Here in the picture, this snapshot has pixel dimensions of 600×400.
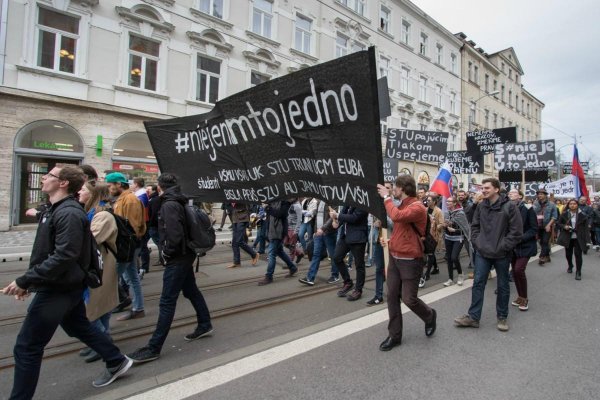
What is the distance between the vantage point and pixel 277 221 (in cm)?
629

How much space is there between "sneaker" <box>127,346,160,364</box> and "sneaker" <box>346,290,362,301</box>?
282 centimetres

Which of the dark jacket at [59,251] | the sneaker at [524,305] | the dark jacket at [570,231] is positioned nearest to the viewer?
the dark jacket at [59,251]

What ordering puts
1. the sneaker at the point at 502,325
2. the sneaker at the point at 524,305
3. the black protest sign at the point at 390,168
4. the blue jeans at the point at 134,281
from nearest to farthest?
the sneaker at the point at 502,325 → the blue jeans at the point at 134,281 → the sneaker at the point at 524,305 → the black protest sign at the point at 390,168

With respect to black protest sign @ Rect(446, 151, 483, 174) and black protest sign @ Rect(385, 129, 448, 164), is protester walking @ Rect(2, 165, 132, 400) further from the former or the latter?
black protest sign @ Rect(446, 151, 483, 174)

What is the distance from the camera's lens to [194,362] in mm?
3193

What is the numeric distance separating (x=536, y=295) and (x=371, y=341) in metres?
3.76

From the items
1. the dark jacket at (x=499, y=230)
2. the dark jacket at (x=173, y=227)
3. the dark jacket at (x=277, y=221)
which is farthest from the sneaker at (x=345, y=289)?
the dark jacket at (x=173, y=227)

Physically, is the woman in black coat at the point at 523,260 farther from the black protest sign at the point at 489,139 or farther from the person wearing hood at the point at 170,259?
the black protest sign at the point at 489,139

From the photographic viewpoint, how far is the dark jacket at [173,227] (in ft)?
10.6

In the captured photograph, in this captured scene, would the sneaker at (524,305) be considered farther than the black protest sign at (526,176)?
No

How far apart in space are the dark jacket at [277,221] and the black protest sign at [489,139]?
9445mm

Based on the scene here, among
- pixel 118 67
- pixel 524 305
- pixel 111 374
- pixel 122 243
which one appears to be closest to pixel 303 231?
pixel 524 305

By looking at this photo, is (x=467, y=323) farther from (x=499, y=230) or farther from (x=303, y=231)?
(x=303, y=231)

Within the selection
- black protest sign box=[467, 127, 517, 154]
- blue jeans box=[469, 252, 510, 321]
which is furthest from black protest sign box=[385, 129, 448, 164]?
blue jeans box=[469, 252, 510, 321]
